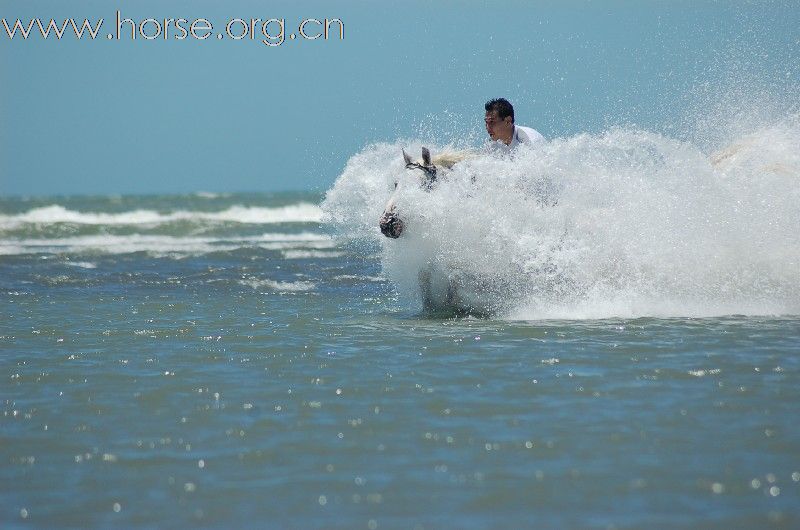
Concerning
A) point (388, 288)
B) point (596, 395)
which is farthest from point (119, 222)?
point (596, 395)

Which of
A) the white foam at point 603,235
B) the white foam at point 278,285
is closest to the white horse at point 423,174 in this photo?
the white foam at point 603,235

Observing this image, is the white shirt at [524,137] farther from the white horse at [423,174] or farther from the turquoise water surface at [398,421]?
the turquoise water surface at [398,421]

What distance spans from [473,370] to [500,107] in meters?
4.28

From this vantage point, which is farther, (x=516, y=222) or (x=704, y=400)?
(x=516, y=222)

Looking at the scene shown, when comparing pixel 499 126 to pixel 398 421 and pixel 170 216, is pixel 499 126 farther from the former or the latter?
pixel 170 216

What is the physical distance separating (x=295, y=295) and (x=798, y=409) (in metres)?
8.88

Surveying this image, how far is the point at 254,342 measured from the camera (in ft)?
29.9

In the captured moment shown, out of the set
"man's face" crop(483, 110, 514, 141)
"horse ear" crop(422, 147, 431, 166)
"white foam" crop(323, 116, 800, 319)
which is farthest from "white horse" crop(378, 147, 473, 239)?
"man's face" crop(483, 110, 514, 141)

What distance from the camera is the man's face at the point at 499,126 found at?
36.0ft

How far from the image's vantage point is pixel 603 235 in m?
10.6

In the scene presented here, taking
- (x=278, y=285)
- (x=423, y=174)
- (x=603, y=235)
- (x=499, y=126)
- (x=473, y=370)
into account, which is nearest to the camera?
(x=473, y=370)

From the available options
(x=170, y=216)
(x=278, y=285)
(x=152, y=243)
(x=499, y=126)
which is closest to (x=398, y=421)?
(x=499, y=126)

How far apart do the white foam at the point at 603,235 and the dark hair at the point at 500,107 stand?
48 cm

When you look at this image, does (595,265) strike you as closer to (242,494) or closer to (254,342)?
(254,342)
